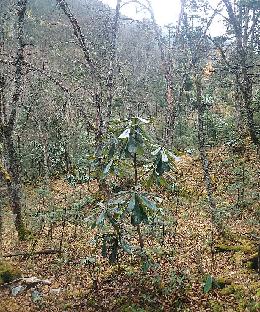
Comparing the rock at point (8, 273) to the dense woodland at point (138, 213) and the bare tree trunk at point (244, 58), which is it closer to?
the dense woodland at point (138, 213)

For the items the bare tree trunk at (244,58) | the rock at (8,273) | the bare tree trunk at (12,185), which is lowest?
the rock at (8,273)

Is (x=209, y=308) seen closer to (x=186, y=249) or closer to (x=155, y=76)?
(x=186, y=249)

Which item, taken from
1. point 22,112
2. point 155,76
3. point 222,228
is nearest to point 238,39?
Result: point 222,228

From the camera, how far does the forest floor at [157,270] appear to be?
5852mm

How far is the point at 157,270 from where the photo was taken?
663 centimetres

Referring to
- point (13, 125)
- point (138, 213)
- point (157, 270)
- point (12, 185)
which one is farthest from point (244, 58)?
point (138, 213)

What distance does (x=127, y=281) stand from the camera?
6434mm

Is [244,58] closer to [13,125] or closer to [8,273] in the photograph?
[13,125]

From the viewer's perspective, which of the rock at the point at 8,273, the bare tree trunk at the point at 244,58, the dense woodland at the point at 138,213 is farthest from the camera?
the bare tree trunk at the point at 244,58

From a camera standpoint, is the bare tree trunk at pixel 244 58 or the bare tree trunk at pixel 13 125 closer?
the bare tree trunk at pixel 13 125

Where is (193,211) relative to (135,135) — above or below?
below

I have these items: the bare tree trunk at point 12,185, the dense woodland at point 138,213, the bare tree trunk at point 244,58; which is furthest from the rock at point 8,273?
the bare tree trunk at point 244,58

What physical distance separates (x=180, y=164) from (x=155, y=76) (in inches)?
551

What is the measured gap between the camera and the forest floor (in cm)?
585
